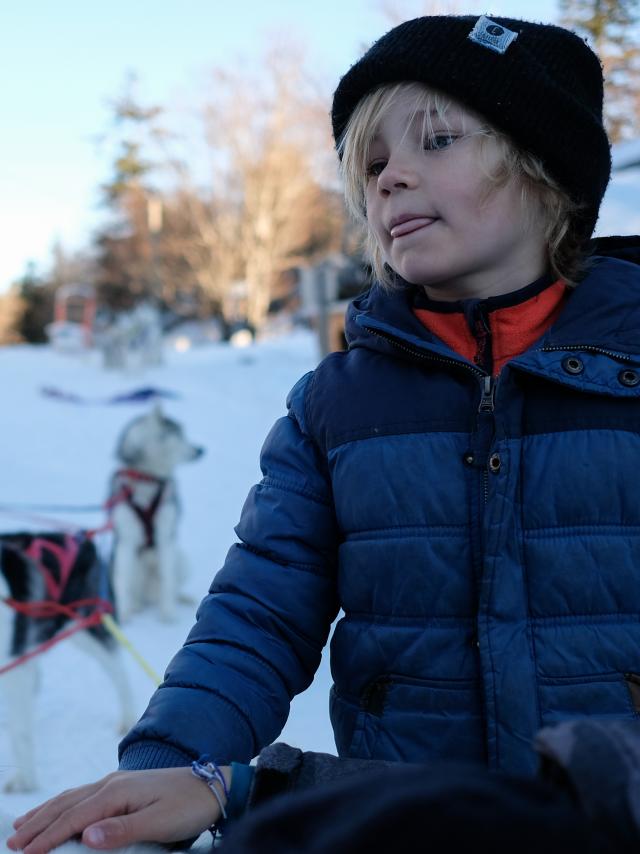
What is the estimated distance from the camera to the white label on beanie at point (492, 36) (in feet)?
4.58

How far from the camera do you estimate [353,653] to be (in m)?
1.30

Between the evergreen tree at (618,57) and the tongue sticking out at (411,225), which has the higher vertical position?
the evergreen tree at (618,57)

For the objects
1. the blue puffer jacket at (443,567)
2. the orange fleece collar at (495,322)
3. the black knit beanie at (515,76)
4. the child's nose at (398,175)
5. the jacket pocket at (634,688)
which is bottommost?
the jacket pocket at (634,688)

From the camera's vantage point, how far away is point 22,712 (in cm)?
335

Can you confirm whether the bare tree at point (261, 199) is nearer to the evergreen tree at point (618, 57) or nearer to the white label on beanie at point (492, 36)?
the evergreen tree at point (618, 57)

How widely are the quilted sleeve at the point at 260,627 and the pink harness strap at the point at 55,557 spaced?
2.41 meters

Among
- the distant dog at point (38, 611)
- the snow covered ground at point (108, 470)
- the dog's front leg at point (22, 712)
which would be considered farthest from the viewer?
the snow covered ground at point (108, 470)

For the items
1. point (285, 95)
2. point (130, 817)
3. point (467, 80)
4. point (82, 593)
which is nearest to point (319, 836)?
point (130, 817)

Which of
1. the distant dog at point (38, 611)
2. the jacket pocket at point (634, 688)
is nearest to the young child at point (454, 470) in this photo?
the jacket pocket at point (634, 688)

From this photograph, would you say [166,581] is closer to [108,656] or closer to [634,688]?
[108,656]

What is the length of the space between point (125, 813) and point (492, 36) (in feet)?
4.10

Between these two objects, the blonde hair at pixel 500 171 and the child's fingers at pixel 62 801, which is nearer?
the child's fingers at pixel 62 801

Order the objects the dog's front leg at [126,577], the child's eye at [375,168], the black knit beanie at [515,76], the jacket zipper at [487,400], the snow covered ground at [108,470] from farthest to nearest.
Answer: the dog's front leg at [126,577], the snow covered ground at [108,470], the child's eye at [375,168], the black knit beanie at [515,76], the jacket zipper at [487,400]

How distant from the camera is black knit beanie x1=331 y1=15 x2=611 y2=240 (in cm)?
138
